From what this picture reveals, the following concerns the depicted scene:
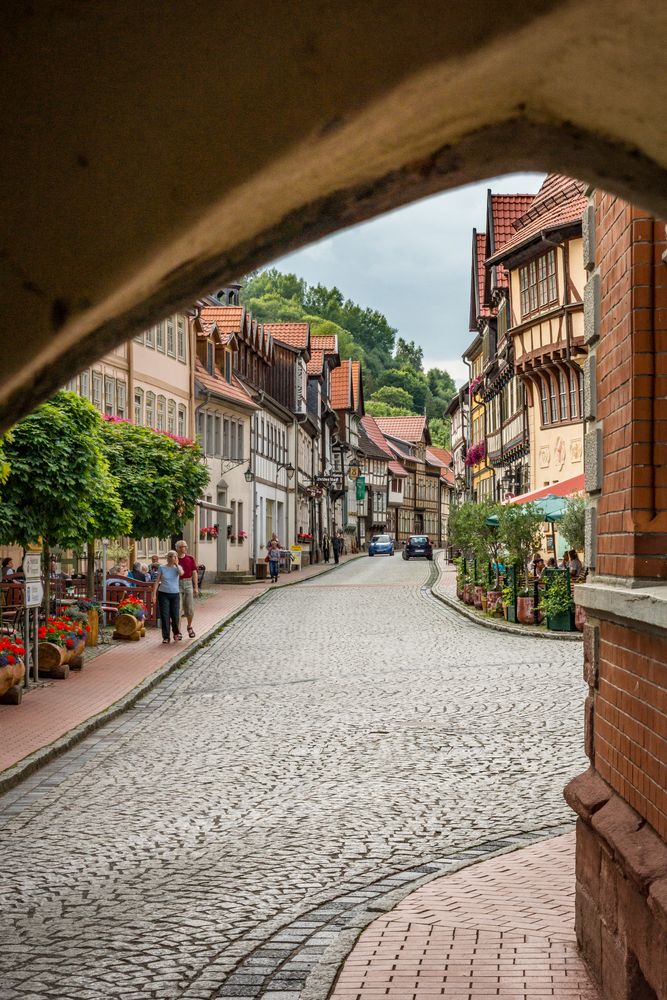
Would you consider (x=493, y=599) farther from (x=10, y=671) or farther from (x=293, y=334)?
(x=293, y=334)

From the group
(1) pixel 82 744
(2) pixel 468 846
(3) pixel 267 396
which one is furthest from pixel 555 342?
(2) pixel 468 846

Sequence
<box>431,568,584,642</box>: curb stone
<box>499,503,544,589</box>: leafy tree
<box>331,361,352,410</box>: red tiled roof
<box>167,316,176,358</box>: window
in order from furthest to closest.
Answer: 1. <box>331,361,352,410</box>: red tiled roof
2. <box>167,316,176,358</box>: window
3. <box>499,503,544,589</box>: leafy tree
4. <box>431,568,584,642</box>: curb stone

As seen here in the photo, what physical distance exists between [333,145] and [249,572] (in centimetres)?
4837

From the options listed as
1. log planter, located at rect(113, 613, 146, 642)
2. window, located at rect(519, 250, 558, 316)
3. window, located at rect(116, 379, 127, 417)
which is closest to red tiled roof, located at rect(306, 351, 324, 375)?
window, located at rect(519, 250, 558, 316)

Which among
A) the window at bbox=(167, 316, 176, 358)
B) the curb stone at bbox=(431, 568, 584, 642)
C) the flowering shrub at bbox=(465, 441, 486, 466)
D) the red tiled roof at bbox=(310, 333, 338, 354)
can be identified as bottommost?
the curb stone at bbox=(431, 568, 584, 642)

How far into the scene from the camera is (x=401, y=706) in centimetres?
1352

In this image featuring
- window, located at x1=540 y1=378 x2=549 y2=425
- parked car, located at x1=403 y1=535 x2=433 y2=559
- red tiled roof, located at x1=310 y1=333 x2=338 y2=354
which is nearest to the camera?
window, located at x1=540 y1=378 x2=549 y2=425

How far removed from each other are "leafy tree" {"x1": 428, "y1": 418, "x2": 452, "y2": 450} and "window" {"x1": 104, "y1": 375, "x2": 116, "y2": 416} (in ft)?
392

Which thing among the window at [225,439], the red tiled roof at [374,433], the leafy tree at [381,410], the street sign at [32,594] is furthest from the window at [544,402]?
the leafy tree at [381,410]

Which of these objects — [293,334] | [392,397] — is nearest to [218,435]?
[293,334]

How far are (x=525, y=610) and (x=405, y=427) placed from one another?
9867 centimetres

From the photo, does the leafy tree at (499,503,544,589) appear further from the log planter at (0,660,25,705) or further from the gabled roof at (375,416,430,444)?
the gabled roof at (375,416,430,444)

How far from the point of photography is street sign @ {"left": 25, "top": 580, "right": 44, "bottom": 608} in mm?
14375

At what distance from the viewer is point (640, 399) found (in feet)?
15.6
